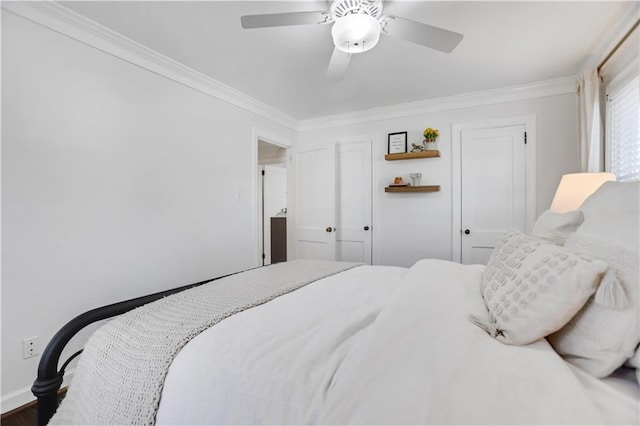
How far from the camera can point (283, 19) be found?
1.57 meters

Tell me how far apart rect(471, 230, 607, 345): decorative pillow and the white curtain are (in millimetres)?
2201

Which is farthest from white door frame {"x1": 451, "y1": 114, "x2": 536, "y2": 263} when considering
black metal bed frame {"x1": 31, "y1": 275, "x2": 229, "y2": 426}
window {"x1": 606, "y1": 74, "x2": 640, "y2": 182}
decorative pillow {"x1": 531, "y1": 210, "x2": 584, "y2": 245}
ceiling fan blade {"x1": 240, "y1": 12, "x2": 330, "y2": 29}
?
black metal bed frame {"x1": 31, "y1": 275, "x2": 229, "y2": 426}

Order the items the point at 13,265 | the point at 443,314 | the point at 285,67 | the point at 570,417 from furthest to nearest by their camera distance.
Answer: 1. the point at 285,67
2. the point at 13,265
3. the point at 443,314
4. the point at 570,417

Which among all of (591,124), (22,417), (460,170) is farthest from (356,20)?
(22,417)

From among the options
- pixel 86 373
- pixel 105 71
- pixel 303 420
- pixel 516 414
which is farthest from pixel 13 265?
pixel 516 414

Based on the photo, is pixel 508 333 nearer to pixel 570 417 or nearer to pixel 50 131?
pixel 570 417

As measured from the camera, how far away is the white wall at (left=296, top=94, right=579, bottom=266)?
9.65 ft

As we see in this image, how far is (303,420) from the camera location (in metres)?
0.68

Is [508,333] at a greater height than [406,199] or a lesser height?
lesser

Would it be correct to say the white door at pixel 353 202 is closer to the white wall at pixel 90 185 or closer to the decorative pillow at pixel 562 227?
the white wall at pixel 90 185

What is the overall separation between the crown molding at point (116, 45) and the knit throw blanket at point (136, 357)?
195cm

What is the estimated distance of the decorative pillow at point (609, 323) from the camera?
2.05 ft

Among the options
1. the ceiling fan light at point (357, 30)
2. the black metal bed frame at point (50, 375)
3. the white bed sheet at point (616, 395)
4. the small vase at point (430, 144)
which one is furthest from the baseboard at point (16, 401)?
the small vase at point (430, 144)

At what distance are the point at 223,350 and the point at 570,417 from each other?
79cm
